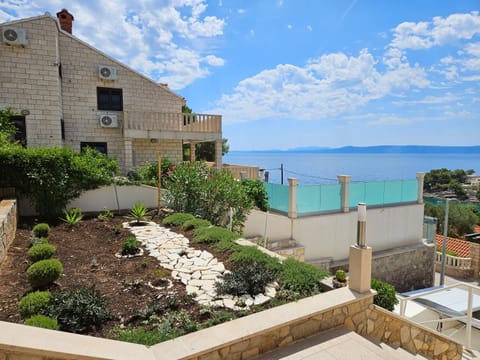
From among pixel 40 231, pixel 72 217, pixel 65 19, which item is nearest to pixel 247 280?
pixel 40 231

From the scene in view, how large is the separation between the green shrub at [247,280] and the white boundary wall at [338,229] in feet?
15.1

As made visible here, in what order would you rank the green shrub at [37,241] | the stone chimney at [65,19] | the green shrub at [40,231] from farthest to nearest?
1. the stone chimney at [65,19]
2. the green shrub at [40,231]
3. the green shrub at [37,241]

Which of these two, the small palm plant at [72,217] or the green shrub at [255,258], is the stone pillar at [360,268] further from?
the small palm plant at [72,217]

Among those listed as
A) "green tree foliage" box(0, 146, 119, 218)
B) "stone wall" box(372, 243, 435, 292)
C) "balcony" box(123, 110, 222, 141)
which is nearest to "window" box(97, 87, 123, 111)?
"balcony" box(123, 110, 222, 141)

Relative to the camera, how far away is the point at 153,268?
18.0ft

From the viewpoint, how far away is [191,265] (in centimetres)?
566

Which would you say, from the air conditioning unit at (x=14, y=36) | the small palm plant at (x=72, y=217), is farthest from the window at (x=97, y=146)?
the small palm plant at (x=72, y=217)

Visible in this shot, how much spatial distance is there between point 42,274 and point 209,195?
16.9ft

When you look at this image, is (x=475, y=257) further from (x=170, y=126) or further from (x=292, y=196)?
(x=170, y=126)

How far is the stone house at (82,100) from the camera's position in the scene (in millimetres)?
12344

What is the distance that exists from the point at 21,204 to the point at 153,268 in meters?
6.17

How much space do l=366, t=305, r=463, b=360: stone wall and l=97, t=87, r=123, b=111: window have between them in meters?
14.3

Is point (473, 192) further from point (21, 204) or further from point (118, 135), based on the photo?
point (21, 204)

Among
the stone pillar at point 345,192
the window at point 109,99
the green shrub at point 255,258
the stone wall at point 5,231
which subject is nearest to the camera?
the green shrub at point 255,258
